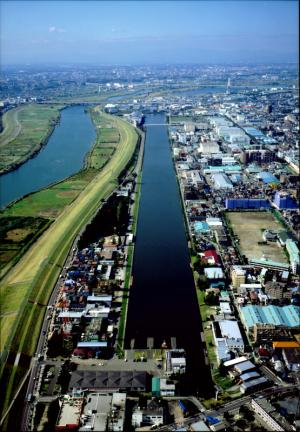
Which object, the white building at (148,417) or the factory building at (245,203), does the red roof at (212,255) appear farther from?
the white building at (148,417)

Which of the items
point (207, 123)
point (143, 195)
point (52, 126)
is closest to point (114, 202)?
point (143, 195)

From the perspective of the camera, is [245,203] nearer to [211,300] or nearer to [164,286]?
[164,286]

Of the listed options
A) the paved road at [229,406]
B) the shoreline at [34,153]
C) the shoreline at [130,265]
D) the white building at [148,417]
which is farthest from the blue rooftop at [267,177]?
the white building at [148,417]

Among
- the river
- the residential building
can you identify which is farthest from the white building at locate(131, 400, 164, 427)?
the river

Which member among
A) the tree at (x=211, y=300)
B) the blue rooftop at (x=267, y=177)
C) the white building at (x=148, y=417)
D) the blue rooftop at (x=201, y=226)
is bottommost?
the white building at (x=148, y=417)

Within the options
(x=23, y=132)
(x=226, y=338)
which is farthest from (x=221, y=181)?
(x=226, y=338)
